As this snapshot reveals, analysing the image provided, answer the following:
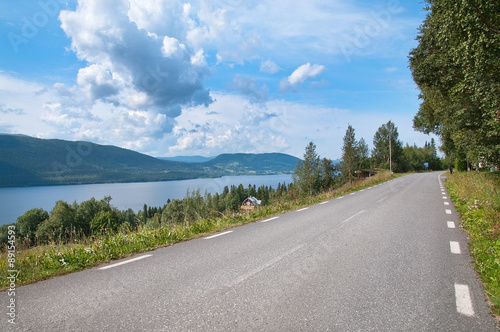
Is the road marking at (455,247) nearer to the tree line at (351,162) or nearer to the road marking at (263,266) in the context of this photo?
the road marking at (263,266)

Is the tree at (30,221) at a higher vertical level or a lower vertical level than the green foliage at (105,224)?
lower

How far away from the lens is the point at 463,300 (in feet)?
10.9

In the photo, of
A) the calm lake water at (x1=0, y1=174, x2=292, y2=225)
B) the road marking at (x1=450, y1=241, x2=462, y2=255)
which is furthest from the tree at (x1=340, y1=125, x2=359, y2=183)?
the road marking at (x1=450, y1=241, x2=462, y2=255)

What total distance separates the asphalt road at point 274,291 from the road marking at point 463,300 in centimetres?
1

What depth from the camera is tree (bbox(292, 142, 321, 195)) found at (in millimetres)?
53188

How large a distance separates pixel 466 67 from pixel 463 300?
36.0 feet

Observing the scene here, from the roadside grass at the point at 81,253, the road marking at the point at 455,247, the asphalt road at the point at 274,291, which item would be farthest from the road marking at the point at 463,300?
the roadside grass at the point at 81,253

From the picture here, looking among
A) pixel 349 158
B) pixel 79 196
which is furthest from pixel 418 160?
pixel 79 196

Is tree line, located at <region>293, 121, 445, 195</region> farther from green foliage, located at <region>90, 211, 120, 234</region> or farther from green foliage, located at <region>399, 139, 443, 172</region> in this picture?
green foliage, located at <region>90, 211, 120, 234</region>

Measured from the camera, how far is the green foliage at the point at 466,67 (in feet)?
31.4

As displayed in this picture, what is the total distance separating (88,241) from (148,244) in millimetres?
1689

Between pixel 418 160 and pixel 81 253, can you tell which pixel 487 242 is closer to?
pixel 81 253

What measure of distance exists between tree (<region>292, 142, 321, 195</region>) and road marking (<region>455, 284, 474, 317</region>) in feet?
161

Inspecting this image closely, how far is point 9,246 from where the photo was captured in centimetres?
548
